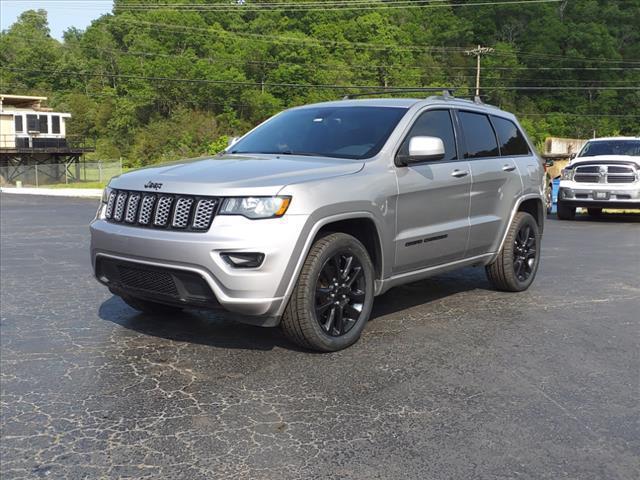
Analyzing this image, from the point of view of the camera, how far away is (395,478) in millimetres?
3180

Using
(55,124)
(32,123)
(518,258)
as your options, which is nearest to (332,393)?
(518,258)

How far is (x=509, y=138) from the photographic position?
7281 millimetres

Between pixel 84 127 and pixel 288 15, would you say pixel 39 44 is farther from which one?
pixel 288 15

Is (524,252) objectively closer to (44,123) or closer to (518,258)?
(518,258)

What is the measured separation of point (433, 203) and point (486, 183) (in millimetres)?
973

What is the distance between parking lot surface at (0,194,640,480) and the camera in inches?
132

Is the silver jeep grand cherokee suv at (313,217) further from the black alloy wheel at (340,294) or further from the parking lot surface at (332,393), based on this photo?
the parking lot surface at (332,393)

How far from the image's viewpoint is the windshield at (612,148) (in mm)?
16812

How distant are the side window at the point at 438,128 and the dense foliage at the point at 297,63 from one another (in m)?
68.4

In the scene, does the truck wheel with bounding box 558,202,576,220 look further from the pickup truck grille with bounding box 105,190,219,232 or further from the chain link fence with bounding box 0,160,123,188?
the chain link fence with bounding box 0,160,123,188

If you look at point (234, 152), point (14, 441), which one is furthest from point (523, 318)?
point (14, 441)

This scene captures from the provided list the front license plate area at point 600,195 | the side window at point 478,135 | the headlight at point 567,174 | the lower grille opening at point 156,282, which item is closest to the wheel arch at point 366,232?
the lower grille opening at point 156,282

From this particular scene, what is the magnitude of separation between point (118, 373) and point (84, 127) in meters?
82.0

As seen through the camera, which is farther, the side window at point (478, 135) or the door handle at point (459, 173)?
the side window at point (478, 135)
